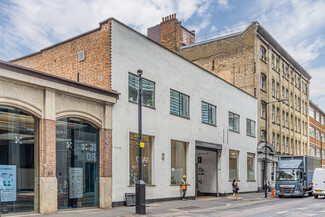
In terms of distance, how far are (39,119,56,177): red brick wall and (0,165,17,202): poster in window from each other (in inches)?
44.7

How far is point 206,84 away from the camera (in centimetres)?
2742

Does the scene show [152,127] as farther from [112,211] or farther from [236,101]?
[236,101]

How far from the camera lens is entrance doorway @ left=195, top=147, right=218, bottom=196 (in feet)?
93.8

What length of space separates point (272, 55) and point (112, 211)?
1300 inches

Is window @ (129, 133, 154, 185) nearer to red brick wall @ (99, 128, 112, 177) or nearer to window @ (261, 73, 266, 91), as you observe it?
red brick wall @ (99, 128, 112, 177)

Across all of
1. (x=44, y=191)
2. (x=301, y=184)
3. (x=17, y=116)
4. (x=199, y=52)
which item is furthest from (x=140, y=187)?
(x=199, y=52)

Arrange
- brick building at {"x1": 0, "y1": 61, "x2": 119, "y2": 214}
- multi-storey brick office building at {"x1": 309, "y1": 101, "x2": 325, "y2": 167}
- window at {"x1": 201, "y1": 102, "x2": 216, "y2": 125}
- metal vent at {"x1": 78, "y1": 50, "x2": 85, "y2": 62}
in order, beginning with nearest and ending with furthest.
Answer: brick building at {"x1": 0, "y1": 61, "x2": 119, "y2": 214} → metal vent at {"x1": 78, "y1": 50, "x2": 85, "y2": 62} → window at {"x1": 201, "y1": 102, "x2": 216, "y2": 125} → multi-storey brick office building at {"x1": 309, "y1": 101, "x2": 325, "y2": 167}

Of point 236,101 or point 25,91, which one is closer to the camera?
point 25,91

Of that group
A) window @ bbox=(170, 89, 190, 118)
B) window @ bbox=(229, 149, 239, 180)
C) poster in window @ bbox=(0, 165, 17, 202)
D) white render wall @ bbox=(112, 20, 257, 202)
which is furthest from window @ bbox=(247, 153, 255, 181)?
poster in window @ bbox=(0, 165, 17, 202)

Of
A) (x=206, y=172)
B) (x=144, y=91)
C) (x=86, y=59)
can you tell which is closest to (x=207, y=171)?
(x=206, y=172)

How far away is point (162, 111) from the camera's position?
72.0 feet

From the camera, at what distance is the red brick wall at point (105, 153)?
17391 mm

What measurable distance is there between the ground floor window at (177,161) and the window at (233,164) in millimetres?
7784

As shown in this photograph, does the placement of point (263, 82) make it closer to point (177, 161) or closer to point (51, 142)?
point (177, 161)
